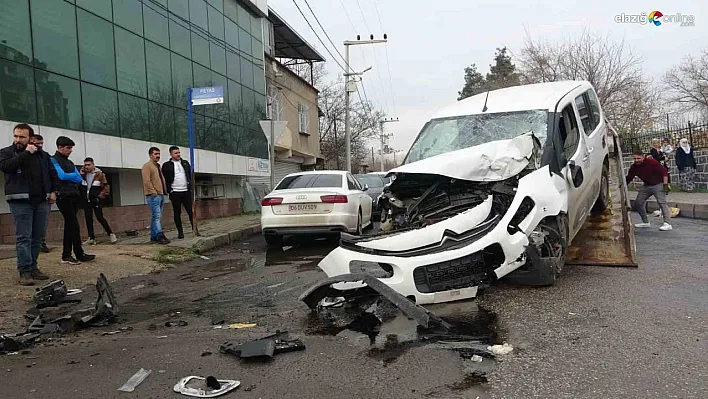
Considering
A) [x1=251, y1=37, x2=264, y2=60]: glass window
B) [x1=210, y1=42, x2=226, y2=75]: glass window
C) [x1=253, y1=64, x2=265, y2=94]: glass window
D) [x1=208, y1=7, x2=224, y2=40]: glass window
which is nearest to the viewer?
[x1=210, y1=42, x2=226, y2=75]: glass window

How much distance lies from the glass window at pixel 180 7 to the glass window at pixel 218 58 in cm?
173

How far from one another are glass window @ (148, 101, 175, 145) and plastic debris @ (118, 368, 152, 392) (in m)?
11.2

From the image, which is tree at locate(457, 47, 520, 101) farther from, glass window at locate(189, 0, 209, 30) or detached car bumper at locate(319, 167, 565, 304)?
detached car bumper at locate(319, 167, 565, 304)

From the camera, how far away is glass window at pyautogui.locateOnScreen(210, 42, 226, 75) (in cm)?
1784

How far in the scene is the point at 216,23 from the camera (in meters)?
18.4

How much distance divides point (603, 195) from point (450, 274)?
4.39m

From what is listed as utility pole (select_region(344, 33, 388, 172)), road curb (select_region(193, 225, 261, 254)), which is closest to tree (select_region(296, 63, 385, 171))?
utility pole (select_region(344, 33, 388, 172))

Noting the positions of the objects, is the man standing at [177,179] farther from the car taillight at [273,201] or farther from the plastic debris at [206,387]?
the plastic debris at [206,387]

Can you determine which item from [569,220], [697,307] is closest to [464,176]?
[569,220]

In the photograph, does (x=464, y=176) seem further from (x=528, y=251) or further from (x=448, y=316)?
(x=448, y=316)

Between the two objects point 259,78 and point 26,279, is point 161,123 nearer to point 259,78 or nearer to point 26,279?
point 26,279

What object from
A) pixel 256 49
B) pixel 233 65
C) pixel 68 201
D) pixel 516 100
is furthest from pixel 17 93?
pixel 256 49

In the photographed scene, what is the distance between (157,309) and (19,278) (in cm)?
235

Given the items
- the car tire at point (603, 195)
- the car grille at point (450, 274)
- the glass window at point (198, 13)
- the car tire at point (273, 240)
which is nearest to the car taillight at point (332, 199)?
the car tire at point (273, 240)
